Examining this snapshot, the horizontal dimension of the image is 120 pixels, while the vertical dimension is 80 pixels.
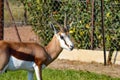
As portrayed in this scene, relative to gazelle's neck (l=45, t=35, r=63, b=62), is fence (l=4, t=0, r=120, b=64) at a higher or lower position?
lower

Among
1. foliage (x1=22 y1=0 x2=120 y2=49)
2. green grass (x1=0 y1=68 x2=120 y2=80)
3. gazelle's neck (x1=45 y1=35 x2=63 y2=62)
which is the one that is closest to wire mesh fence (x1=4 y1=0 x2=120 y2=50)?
foliage (x1=22 y1=0 x2=120 y2=49)

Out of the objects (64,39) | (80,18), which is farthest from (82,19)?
(64,39)

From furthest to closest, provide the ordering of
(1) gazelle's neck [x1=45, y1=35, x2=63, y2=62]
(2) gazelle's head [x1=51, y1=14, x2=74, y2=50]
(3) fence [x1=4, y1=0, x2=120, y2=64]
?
(3) fence [x1=4, y1=0, x2=120, y2=64], (1) gazelle's neck [x1=45, y1=35, x2=63, y2=62], (2) gazelle's head [x1=51, y1=14, x2=74, y2=50]

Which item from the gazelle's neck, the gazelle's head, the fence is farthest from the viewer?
the fence

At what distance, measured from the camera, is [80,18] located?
460 inches

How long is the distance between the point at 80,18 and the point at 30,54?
4.19 metres

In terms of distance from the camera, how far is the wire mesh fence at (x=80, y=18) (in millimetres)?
11117

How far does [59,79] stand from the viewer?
909 centimetres

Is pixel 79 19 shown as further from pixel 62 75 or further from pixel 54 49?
pixel 54 49

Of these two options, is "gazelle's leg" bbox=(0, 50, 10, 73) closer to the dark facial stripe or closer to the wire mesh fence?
the dark facial stripe

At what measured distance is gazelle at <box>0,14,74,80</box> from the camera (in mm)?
7523

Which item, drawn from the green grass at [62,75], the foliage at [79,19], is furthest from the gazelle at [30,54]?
→ the foliage at [79,19]

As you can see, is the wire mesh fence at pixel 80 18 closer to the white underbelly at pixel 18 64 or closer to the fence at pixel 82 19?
the fence at pixel 82 19

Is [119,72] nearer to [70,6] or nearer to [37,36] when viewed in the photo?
[70,6]
